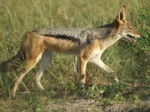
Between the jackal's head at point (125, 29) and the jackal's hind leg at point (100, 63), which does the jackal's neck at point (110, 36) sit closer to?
the jackal's head at point (125, 29)

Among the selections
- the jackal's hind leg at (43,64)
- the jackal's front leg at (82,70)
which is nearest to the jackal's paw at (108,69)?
the jackal's front leg at (82,70)

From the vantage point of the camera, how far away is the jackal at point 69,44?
8.82m

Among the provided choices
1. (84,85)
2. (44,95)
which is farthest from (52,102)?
(84,85)

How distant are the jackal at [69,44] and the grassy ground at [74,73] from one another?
20cm

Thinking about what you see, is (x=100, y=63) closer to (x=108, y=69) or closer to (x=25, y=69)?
(x=108, y=69)

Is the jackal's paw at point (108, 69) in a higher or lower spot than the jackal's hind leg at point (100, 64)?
lower

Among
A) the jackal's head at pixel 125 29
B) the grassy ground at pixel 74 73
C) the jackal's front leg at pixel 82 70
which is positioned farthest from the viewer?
the jackal's head at pixel 125 29

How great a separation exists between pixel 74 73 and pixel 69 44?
1.68 feet

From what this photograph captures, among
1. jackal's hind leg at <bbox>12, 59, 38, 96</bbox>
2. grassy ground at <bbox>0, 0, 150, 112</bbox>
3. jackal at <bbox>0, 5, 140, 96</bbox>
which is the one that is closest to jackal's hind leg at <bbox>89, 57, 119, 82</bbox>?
jackal at <bbox>0, 5, 140, 96</bbox>

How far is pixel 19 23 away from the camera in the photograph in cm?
1128

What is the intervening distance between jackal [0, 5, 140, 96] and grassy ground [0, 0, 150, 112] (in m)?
0.20

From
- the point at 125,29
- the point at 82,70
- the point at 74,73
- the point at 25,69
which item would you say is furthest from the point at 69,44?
the point at 125,29

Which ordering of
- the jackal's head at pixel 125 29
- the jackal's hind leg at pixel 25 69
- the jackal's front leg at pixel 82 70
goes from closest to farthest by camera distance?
the jackal's front leg at pixel 82 70 < the jackal's hind leg at pixel 25 69 < the jackal's head at pixel 125 29

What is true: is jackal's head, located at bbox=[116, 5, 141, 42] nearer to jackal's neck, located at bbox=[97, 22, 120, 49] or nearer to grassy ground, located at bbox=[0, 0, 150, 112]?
jackal's neck, located at bbox=[97, 22, 120, 49]
